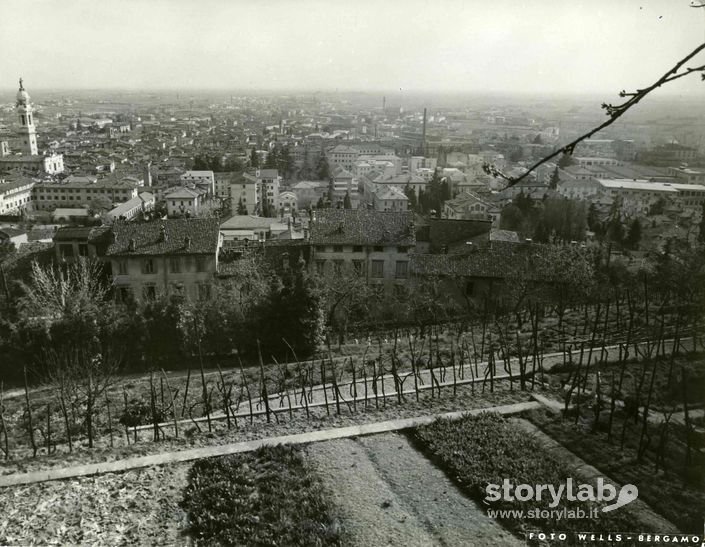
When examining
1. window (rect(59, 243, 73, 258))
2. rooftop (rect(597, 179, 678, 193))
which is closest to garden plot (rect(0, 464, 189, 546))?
window (rect(59, 243, 73, 258))

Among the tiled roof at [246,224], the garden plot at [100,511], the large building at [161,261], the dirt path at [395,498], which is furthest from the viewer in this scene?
the tiled roof at [246,224]

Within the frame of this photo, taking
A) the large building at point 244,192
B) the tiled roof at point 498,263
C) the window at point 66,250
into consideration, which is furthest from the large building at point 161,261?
the large building at point 244,192

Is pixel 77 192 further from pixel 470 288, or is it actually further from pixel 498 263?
pixel 498 263

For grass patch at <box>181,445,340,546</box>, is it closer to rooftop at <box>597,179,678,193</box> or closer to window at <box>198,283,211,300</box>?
window at <box>198,283,211,300</box>

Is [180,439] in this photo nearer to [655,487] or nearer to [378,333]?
[655,487]

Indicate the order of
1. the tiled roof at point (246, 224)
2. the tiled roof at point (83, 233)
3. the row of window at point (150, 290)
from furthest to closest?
the tiled roof at point (246, 224) → the tiled roof at point (83, 233) → the row of window at point (150, 290)

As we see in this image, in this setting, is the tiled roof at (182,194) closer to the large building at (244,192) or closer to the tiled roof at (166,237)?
the large building at (244,192)
